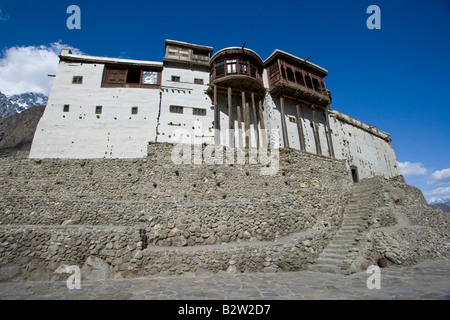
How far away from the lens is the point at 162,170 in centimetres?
1437

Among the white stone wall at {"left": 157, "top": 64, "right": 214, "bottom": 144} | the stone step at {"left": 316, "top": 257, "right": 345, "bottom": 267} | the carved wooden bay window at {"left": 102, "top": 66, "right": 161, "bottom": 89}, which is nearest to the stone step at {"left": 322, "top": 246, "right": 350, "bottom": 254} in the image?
the stone step at {"left": 316, "top": 257, "right": 345, "bottom": 267}

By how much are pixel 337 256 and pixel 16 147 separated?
166 feet

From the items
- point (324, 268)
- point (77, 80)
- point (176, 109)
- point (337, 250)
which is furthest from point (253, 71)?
point (324, 268)

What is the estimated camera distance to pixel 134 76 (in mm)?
21828

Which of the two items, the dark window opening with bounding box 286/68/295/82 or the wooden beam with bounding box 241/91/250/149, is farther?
the dark window opening with bounding box 286/68/295/82

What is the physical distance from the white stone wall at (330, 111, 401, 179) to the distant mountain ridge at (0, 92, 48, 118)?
109 meters

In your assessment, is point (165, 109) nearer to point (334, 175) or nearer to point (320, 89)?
point (334, 175)

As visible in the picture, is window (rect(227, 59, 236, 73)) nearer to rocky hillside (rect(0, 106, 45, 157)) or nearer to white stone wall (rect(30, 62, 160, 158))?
white stone wall (rect(30, 62, 160, 158))

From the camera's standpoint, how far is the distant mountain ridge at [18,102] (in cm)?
8312

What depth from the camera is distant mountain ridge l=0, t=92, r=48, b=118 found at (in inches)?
3273

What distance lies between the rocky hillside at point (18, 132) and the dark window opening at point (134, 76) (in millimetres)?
27339

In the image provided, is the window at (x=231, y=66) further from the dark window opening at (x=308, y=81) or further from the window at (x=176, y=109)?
the dark window opening at (x=308, y=81)

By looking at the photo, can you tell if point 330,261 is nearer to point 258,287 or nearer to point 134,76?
point 258,287
